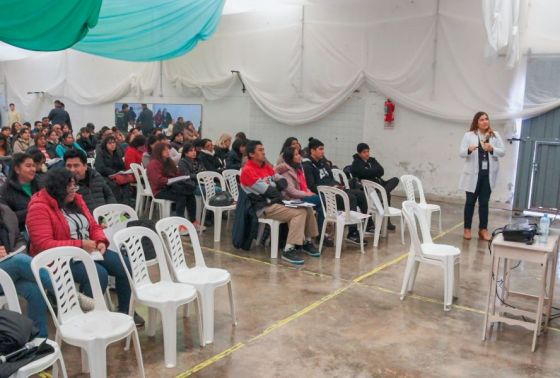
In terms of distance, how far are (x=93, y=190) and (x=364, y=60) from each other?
624 cm

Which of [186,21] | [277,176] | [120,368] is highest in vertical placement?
[186,21]

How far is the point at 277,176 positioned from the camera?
219 inches

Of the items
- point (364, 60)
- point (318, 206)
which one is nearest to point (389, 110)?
point (364, 60)

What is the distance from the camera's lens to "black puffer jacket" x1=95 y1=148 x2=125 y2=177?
6.52m

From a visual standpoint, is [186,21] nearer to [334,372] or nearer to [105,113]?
[334,372]

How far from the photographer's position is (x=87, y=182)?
4312mm

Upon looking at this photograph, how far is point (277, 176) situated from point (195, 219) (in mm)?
1409

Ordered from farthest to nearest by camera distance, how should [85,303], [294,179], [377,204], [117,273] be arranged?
[377,204] → [294,179] → [117,273] → [85,303]

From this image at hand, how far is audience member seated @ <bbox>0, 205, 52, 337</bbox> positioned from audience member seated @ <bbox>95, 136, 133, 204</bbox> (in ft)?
10.8

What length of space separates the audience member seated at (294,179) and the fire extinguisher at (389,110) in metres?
3.86

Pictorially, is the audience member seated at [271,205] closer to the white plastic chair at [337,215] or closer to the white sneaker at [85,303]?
the white plastic chair at [337,215]

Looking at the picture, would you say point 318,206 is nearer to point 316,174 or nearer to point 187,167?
point 316,174

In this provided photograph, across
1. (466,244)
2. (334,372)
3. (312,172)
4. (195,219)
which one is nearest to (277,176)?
(312,172)

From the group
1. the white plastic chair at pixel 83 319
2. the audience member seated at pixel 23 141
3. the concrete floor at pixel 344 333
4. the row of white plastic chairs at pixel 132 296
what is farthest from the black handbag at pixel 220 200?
the audience member seated at pixel 23 141
